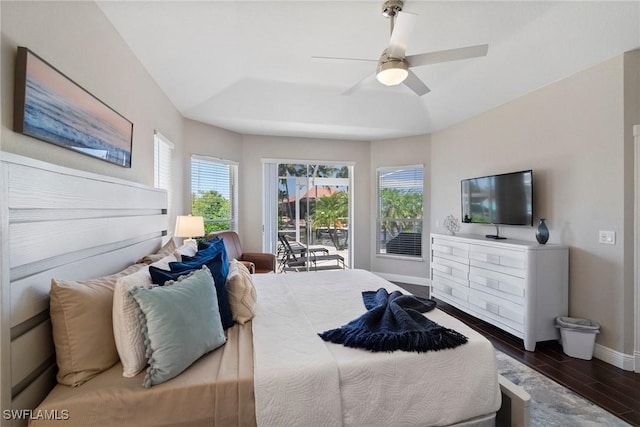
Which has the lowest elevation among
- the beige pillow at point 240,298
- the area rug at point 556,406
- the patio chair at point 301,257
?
the area rug at point 556,406

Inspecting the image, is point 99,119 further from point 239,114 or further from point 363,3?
point 239,114

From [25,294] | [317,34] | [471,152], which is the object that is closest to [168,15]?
[317,34]

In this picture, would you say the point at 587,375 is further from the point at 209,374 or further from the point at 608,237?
the point at 209,374

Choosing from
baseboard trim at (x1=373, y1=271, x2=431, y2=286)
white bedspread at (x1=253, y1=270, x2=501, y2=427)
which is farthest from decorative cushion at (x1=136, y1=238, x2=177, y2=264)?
baseboard trim at (x1=373, y1=271, x2=431, y2=286)

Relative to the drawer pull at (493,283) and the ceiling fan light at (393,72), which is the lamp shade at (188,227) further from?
the drawer pull at (493,283)

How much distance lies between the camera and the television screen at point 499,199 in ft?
10.2

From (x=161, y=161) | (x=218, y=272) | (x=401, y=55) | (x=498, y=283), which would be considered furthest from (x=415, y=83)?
(x=161, y=161)

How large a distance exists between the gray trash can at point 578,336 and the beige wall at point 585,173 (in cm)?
10

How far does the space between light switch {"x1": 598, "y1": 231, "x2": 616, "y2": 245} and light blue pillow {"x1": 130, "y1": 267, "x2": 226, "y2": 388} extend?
10.6 ft

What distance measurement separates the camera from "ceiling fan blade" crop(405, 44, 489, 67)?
1926 millimetres

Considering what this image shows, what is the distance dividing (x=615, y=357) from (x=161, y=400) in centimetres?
344

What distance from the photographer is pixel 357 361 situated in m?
1.33

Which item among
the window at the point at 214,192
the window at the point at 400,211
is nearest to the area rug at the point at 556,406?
the window at the point at 400,211

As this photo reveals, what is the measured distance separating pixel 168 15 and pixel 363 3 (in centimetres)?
148
